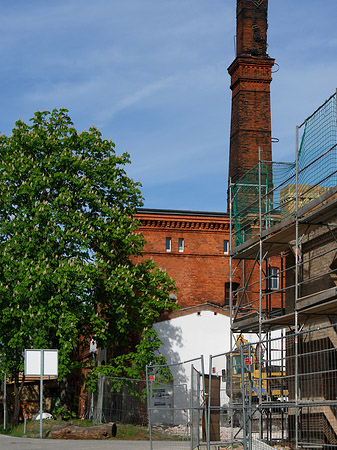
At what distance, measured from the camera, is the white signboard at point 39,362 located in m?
23.5

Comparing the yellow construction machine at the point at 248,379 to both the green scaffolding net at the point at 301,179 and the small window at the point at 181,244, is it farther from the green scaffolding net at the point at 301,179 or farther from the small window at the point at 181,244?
the small window at the point at 181,244

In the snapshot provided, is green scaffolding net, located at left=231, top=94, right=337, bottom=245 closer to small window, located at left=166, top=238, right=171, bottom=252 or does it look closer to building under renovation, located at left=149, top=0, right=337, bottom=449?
building under renovation, located at left=149, top=0, right=337, bottom=449

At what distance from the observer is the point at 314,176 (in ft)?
63.9

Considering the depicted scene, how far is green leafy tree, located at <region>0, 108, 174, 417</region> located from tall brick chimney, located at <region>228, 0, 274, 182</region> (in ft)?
41.7

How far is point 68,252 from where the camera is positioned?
31.8 metres

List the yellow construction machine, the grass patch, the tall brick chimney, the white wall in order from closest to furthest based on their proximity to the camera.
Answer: the yellow construction machine
the grass patch
the white wall
the tall brick chimney

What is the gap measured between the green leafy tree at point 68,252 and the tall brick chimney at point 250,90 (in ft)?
41.7

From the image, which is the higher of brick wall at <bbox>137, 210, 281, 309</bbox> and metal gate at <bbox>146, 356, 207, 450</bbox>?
brick wall at <bbox>137, 210, 281, 309</bbox>

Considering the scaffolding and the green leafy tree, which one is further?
the green leafy tree

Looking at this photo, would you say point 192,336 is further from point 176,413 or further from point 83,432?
point 176,413

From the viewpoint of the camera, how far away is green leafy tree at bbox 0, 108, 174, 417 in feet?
98.8

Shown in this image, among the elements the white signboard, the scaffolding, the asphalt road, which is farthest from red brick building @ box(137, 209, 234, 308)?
the asphalt road

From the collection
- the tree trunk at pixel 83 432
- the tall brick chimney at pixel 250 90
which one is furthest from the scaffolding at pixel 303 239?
the tall brick chimney at pixel 250 90

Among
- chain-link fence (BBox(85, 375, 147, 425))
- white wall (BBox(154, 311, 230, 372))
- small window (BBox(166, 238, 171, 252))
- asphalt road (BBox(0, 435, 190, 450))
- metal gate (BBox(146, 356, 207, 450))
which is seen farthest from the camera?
small window (BBox(166, 238, 171, 252))
